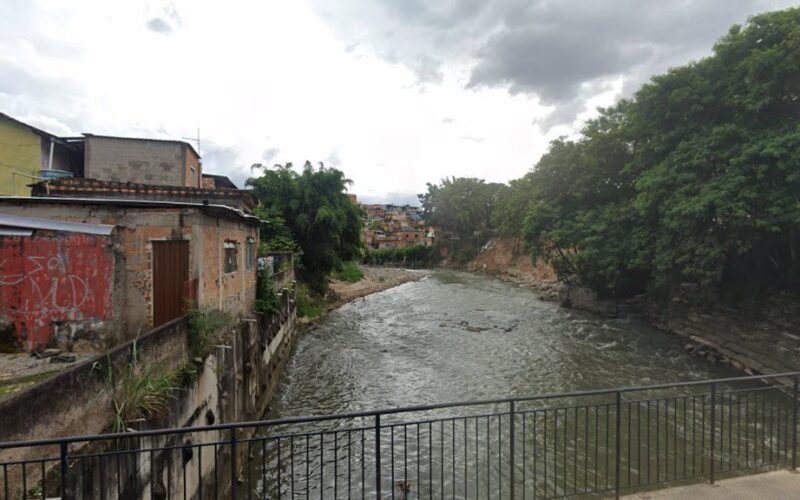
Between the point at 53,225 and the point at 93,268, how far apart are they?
0.96 meters

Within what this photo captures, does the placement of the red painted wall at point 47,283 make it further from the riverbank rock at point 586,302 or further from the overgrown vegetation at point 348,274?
the overgrown vegetation at point 348,274

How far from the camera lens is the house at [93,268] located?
693cm

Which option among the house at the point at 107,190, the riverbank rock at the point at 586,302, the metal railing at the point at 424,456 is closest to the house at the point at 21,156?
the house at the point at 107,190

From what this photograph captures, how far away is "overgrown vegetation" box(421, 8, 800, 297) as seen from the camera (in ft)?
41.7

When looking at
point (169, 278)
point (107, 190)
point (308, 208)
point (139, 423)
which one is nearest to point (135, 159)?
point (107, 190)

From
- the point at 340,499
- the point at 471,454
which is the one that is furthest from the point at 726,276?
the point at 340,499

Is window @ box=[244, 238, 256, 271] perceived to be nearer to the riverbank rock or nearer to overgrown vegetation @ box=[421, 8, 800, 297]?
overgrown vegetation @ box=[421, 8, 800, 297]

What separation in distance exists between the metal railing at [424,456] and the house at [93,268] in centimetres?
237

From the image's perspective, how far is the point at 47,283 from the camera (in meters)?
6.97

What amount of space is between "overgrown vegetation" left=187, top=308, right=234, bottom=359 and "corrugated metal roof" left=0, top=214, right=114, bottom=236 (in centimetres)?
199

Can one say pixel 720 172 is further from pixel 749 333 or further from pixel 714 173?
pixel 749 333

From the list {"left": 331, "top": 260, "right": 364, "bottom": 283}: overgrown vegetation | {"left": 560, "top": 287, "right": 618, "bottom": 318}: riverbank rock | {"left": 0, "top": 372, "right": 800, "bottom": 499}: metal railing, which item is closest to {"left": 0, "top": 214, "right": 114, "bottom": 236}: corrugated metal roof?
{"left": 0, "top": 372, "right": 800, "bottom": 499}: metal railing

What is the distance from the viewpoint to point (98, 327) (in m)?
7.07

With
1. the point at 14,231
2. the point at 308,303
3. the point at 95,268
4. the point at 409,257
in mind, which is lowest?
the point at 308,303
